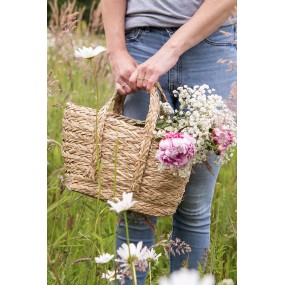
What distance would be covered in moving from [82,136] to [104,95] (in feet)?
3.38

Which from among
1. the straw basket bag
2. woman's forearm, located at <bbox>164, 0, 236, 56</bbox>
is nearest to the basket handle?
the straw basket bag

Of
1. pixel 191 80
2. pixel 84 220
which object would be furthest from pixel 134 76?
pixel 84 220

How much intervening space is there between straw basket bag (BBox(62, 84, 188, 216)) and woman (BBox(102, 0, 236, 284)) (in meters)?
0.05

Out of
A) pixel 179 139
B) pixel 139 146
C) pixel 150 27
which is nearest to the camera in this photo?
pixel 179 139

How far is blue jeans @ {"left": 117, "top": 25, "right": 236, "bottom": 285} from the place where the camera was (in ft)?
4.20

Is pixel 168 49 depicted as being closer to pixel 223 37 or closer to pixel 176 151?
pixel 223 37

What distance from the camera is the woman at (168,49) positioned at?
48.3 inches

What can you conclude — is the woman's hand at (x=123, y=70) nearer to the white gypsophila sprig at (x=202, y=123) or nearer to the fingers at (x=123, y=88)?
the fingers at (x=123, y=88)

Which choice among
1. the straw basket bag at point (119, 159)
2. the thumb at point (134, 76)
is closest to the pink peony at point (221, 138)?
the straw basket bag at point (119, 159)

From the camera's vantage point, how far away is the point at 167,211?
1.22m

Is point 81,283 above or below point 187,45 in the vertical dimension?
below

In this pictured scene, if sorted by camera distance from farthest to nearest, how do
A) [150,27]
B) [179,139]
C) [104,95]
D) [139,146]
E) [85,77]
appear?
[104,95] → [85,77] → [150,27] → [139,146] → [179,139]
